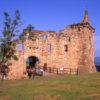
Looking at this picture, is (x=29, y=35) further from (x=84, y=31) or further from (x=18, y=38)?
(x=84, y=31)

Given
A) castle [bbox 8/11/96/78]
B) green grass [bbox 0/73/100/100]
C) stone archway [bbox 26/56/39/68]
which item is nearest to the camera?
green grass [bbox 0/73/100/100]

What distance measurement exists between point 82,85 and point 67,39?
22.3m

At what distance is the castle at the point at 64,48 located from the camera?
1970 inches

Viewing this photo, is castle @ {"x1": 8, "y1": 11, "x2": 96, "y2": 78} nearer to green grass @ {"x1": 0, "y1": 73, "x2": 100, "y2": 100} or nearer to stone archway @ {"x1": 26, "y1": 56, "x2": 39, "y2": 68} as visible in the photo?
stone archway @ {"x1": 26, "y1": 56, "x2": 39, "y2": 68}

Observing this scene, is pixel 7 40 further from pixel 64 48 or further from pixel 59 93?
pixel 64 48

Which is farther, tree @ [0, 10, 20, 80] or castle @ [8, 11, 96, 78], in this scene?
castle @ [8, 11, 96, 78]

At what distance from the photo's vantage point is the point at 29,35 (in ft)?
96.9

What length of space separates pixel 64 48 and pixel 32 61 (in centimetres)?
633

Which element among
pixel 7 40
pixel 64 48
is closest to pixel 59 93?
pixel 7 40

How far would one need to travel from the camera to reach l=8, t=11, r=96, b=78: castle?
50044mm

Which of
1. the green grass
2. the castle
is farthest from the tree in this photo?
the castle

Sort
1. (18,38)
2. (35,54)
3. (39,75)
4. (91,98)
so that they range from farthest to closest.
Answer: (35,54) → (39,75) → (18,38) → (91,98)

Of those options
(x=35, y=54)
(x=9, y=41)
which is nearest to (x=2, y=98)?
(x=9, y=41)

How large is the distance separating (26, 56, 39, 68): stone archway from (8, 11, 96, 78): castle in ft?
0.66
